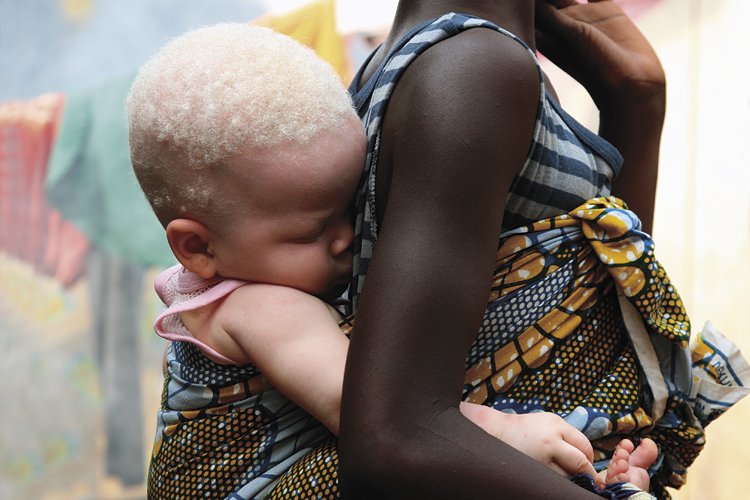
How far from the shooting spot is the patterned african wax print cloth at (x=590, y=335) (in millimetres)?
1058

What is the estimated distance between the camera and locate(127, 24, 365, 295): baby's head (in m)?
1.04

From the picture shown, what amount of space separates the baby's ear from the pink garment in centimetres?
3

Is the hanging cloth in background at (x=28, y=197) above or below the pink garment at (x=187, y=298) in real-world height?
below

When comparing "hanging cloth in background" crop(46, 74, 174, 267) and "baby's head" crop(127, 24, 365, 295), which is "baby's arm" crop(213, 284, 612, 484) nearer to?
"baby's head" crop(127, 24, 365, 295)

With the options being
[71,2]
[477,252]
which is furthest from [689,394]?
[71,2]

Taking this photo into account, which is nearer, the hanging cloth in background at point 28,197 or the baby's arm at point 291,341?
the baby's arm at point 291,341

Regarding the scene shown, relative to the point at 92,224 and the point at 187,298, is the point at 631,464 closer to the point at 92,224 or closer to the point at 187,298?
the point at 187,298

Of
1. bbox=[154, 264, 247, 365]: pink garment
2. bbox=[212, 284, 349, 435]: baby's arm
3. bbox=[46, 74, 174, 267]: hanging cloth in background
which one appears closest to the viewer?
bbox=[212, 284, 349, 435]: baby's arm

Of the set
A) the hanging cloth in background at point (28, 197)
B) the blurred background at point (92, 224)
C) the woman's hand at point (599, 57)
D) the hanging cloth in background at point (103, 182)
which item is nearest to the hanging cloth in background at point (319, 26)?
the blurred background at point (92, 224)

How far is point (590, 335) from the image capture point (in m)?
1.12

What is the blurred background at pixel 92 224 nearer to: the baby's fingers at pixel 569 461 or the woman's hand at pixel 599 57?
the woman's hand at pixel 599 57

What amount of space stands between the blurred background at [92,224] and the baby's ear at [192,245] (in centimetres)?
237

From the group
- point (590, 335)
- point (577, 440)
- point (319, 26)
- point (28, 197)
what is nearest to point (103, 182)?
point (28, 197)

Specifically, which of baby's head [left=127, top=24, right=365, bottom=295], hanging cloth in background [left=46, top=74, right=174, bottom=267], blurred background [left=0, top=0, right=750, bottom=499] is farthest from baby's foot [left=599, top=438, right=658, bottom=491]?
hanging cloth in background [left=46, top=74, right=174, bottom=267]
